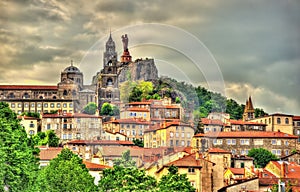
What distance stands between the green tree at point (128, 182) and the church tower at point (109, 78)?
77.4ft

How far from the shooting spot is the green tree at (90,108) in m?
111

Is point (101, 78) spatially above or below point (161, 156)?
above

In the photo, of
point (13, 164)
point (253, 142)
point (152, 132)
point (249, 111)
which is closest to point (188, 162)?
point (152, 132)

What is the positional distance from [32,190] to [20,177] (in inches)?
44.2

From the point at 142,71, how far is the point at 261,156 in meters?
30.6

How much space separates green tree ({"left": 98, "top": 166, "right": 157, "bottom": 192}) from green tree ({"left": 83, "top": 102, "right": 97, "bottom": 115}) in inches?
1978

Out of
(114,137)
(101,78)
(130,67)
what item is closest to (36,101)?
(101,78)

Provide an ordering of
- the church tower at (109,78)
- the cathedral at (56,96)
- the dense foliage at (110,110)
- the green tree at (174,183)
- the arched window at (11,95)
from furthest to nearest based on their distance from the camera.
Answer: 1. the arched window at (11,95)
2. the cathedral at (56,96)
3. the dense foliage at (110,110)
4. the church tower at (109,78)
5. the green tree at (174,183)

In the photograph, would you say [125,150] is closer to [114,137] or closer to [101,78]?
[114,137]

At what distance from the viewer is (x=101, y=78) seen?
360ft

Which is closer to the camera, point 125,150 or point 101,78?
point 125,150

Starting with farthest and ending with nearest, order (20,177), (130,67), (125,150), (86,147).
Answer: (86,147) → (125,150) → (130,67) → (20,177)

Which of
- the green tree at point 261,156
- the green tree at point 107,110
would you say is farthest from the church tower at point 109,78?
the green tree at point 261,156

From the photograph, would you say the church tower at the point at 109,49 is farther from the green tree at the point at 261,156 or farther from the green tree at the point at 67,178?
the green tree at the point at 67,178
